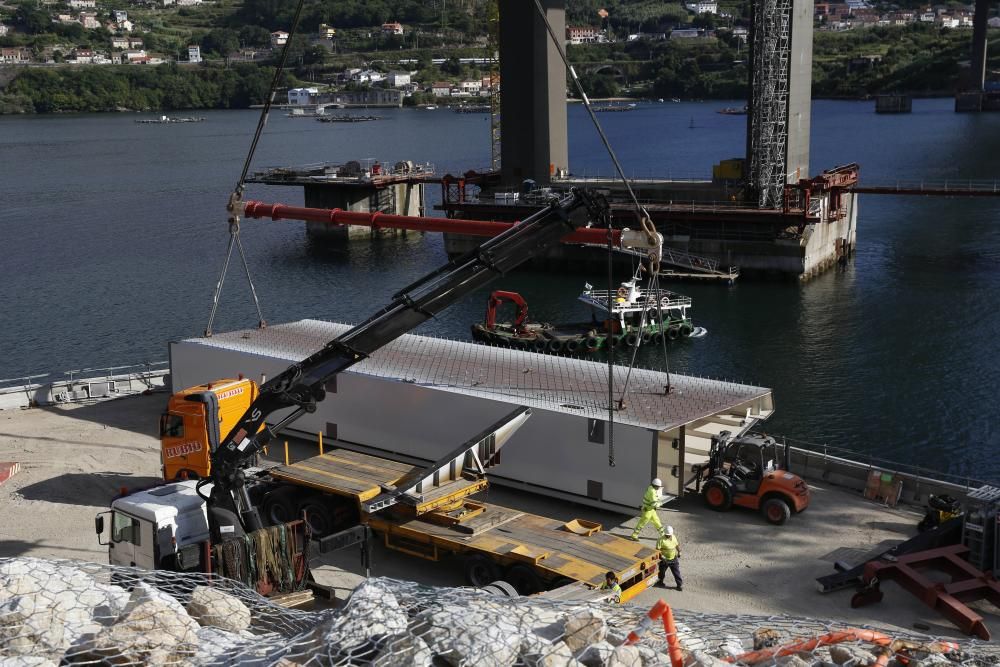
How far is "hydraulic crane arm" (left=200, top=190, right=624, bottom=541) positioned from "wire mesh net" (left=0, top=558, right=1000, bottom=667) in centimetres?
488

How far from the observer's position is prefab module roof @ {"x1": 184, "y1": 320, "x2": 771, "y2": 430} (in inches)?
773

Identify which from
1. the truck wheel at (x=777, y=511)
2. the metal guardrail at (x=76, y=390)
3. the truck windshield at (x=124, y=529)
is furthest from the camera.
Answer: the metal guardrail at (x=76, y=390)

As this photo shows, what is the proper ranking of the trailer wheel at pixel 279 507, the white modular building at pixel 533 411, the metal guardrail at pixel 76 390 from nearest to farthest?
the trailer wheel at pixel 279 507 < the white modular building at pixel 533 411 < the metal guardrail at pixel 76 390

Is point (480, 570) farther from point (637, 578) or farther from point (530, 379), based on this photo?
point (530, 379)

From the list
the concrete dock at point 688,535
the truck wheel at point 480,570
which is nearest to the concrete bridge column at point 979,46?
the concrete dock at point 688,535

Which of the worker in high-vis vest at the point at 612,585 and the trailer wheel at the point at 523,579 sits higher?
the worker in high-vis vest at the point at 612,585

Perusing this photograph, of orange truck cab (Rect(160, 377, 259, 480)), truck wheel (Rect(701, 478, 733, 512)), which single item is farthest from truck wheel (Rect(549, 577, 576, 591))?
orange truck cab (Rect(160, 377, 259, 480))

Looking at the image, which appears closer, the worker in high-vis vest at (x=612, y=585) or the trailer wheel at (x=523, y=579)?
the worker in high-vis vest at (x=612, y=585)

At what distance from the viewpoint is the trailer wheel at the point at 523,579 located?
15.6 m

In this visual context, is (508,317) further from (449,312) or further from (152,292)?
(152,292)

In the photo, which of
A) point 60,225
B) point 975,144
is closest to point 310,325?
point 60,225

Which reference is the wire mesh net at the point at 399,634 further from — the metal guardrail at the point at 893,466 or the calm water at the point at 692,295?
the calm water at the point at 692,295

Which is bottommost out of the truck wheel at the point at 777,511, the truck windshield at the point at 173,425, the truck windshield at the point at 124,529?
the truck wheel at the point at 777,511

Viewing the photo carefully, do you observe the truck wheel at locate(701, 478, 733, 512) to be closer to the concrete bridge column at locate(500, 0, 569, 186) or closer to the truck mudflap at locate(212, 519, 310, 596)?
the truck mudflap at locate(212, 519, 310, 596)
